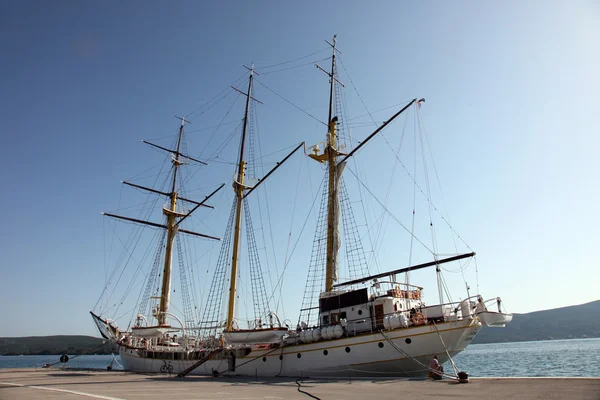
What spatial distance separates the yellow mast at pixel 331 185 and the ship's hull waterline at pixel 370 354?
6.22 metres

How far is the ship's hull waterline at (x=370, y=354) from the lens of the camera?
20516 millimetres

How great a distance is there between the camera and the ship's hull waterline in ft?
67.3

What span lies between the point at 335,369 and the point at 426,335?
6134mm

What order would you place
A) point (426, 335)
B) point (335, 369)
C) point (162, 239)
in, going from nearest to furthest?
point (426, 335) → point (335, 369) → point (162, 239)

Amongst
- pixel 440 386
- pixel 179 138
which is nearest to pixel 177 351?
pixel 440 386

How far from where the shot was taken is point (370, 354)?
2203 centimetres

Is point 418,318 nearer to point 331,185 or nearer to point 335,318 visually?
point 335,318

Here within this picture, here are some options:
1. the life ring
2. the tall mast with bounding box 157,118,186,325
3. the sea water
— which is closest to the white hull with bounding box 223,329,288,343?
the life ring

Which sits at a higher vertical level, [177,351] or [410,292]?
[410,292]

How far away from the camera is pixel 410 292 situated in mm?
26359

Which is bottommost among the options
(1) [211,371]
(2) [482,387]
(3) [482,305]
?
(1) [211,371]

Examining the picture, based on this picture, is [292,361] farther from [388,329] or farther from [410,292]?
[410,292]

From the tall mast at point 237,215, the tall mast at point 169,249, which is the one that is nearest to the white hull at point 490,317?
the tall mast at point 237,215

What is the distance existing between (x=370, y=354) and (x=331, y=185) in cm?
1558
